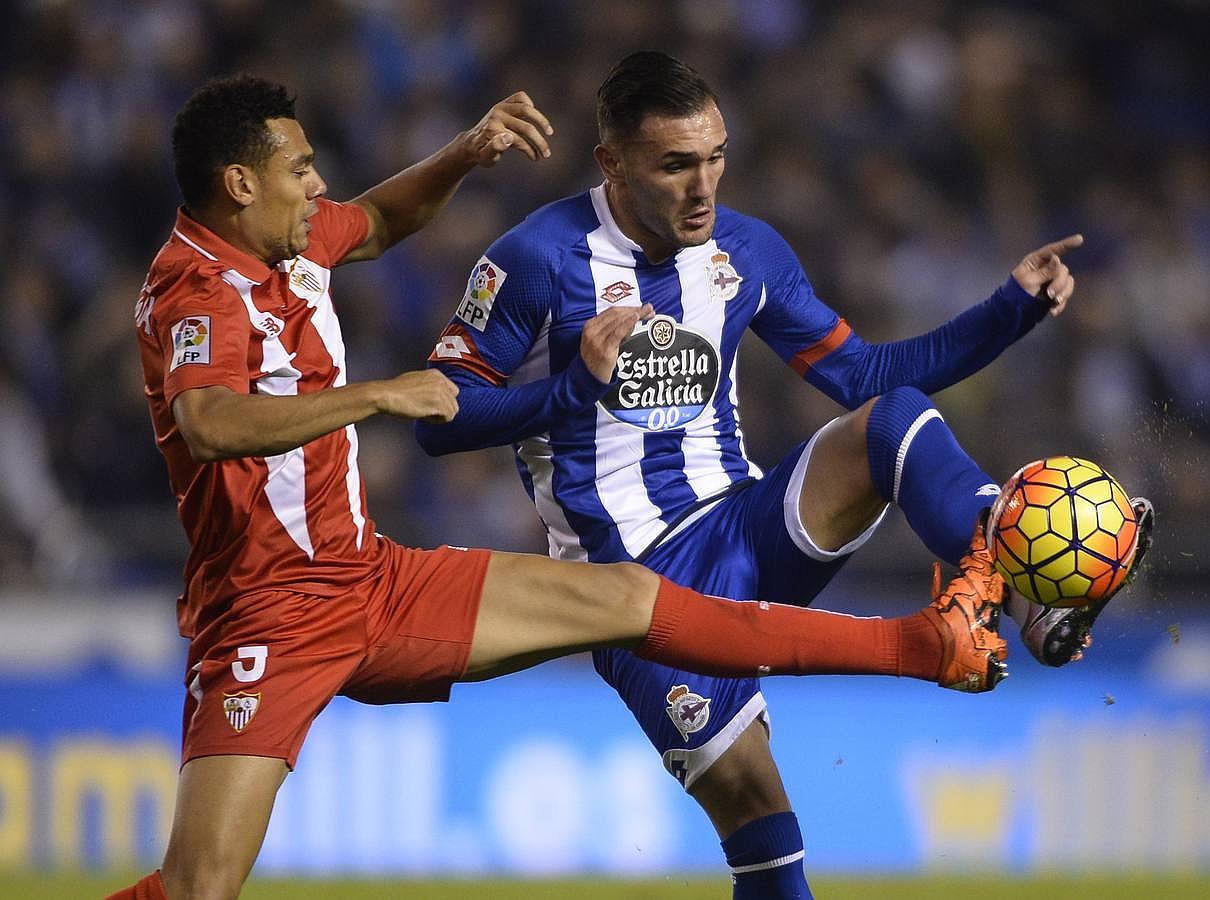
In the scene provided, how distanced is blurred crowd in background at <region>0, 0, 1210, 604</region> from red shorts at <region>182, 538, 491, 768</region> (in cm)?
420

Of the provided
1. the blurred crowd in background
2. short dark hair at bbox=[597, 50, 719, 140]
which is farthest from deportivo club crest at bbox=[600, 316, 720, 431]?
the blurred crowd in background

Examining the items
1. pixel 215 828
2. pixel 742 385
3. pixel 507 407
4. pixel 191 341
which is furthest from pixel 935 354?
pixel 742 385

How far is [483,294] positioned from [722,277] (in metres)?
0.67

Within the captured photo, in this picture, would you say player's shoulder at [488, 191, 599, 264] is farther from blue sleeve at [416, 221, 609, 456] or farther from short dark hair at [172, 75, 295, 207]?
short dark hair at [172, 75, 295, 207]

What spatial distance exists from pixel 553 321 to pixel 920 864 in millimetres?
3677

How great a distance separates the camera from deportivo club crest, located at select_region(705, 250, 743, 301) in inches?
180

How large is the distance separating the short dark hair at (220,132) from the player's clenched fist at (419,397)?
0.73 metres

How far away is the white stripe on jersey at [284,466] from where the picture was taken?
3893 millimetres

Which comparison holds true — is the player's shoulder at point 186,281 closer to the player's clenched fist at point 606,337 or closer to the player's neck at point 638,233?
the player's clenched fist at point 606,337

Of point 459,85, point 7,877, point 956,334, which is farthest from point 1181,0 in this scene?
point 7,877

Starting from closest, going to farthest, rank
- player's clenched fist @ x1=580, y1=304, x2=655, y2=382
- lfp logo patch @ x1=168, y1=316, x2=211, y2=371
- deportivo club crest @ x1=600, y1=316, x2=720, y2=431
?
lfp logo patch @ x1=168, y1=316, x2=211, y2=371 < player's clenched fist @ x1=580, y1=304, x2=655, y2=382 < deportivo club crest @ x1=600, y1=316, x2=720, y2=431

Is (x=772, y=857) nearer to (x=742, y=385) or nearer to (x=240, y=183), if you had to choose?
(x=240, y=183)

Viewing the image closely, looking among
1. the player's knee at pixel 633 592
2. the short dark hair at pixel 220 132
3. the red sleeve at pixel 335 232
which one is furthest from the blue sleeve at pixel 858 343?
the short dark hair at pixel 220 132

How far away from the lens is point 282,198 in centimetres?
393
